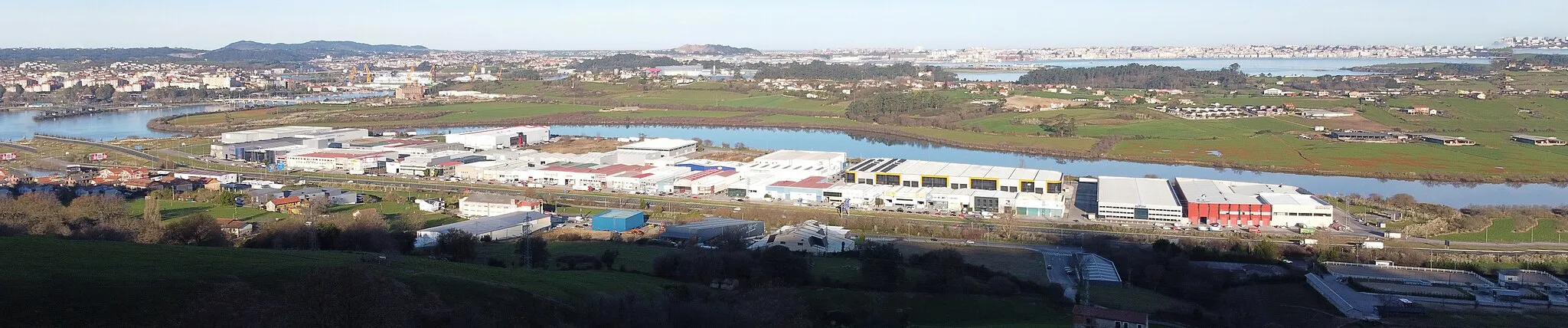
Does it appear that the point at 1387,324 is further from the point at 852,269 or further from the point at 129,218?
the point at 129,218

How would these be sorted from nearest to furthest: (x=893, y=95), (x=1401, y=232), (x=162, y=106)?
(x=1401, y=232)
(x=893, y=95)
(x=162, y=106)

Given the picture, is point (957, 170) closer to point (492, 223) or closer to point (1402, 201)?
point (1402, 201)

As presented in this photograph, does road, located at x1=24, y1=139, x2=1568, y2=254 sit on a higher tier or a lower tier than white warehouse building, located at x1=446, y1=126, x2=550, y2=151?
lower

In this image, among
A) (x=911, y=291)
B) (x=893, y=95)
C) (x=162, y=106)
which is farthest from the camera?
(x=162, y=106)

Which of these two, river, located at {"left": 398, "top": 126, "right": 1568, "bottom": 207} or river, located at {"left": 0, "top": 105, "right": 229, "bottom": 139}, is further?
river, located at {"left": 0, "top": 105, "right": 229, "bottom": 139}

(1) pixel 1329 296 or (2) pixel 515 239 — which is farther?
(2) pixel 515 239

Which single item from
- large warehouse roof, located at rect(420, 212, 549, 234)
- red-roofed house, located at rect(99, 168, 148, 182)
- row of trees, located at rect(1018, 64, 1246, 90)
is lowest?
large warehouse roof, located at rect(420, 212, 549, 234)

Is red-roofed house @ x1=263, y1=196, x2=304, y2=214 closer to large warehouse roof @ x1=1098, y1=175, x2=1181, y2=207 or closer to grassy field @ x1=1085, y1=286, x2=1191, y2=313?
grassy field @ x1=1085, y1=286, x2=1191, y2=313

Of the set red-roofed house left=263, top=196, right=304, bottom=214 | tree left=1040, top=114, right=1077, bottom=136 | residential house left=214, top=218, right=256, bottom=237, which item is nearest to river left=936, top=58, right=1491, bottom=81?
tree left=1040, top=114, right=1077, bottom=136

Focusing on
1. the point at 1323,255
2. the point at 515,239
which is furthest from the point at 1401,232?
the point at 515,239
